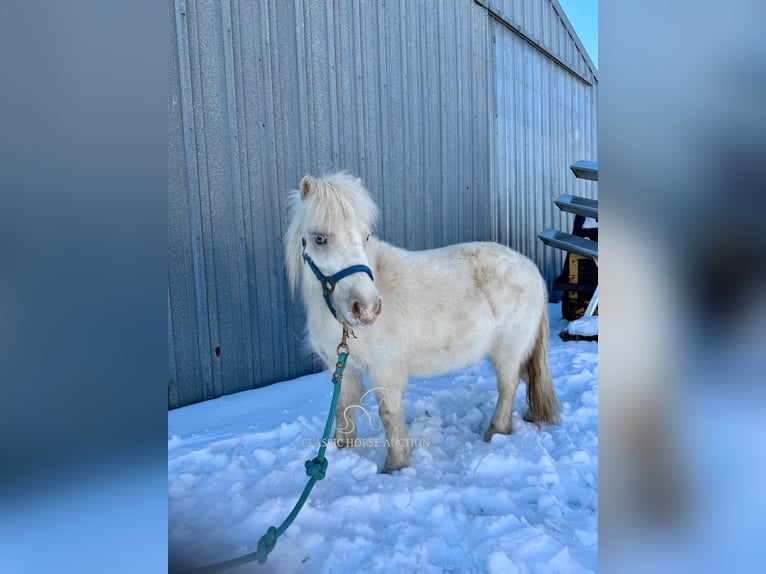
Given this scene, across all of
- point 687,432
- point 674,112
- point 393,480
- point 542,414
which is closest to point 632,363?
point 687,432

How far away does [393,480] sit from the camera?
1.88 m

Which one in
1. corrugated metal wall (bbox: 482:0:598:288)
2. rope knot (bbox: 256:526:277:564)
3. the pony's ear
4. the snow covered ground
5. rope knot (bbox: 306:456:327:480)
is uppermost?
corrugated metal wall (bbox: 482:0:598:288)

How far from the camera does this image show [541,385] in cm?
254

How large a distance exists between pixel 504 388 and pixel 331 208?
5.05 ft

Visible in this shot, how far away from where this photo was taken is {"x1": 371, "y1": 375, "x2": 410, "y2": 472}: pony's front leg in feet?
6.65

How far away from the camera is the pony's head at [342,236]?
1638 mm

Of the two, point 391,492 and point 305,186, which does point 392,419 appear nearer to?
point 391,492

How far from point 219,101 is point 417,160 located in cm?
233

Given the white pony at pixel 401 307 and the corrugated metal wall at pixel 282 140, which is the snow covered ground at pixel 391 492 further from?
the corrugated metal wall at pixel 282 140

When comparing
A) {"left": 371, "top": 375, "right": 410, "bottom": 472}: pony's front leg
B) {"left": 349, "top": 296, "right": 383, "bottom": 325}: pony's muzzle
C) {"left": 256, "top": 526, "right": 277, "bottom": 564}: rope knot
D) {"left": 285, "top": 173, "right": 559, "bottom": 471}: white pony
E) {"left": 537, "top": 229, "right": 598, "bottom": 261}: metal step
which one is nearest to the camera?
{"left": 256, "top": 526, "right": 277, "bottom": 564}: rope knot

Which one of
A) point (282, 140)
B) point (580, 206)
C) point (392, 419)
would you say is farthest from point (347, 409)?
point (580, 206)

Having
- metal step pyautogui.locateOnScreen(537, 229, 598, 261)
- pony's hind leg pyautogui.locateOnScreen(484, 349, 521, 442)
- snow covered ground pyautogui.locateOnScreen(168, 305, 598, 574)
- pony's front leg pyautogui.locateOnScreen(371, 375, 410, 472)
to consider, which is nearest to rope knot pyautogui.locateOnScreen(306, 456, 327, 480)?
snow covered ground pyautogui.locateOnScreen(168, 305, 598, 574)

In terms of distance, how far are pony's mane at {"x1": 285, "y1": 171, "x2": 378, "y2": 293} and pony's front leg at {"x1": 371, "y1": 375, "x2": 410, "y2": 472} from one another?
2.67 feet

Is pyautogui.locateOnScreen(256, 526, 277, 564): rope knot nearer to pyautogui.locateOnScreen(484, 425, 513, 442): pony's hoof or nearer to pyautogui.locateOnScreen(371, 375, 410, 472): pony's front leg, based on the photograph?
pyautogui.locateOnScreen(371, 375, 410, 472): pony's front leg
